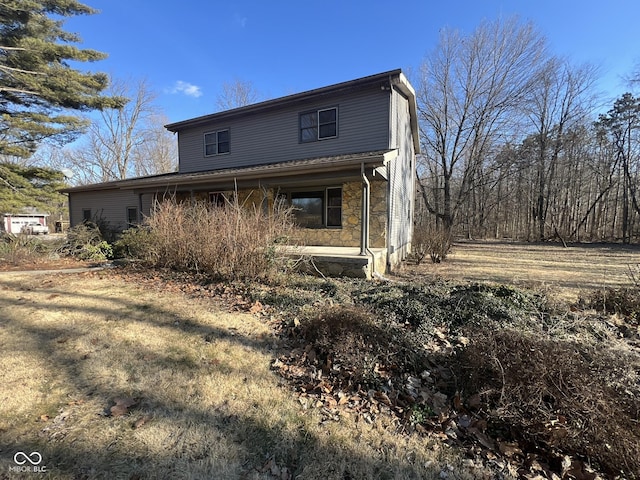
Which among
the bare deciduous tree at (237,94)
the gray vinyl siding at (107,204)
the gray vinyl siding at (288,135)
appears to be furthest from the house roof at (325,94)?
the bare deciduous tree at (237,94)

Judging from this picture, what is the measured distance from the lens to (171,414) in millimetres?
2465

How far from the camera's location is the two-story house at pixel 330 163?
27.6 feet

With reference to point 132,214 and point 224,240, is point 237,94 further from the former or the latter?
point 224,240

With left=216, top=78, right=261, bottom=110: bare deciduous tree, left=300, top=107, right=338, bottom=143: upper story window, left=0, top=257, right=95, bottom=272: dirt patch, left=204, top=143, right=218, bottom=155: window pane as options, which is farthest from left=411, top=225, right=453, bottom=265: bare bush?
left=216, top=78, right=261, bottom=110: bare deciduous tree

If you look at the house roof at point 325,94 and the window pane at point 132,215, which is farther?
the window pane at point 132,215

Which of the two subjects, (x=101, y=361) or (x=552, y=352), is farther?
(x=101, y=361)

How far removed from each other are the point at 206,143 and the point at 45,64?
6.69 metres

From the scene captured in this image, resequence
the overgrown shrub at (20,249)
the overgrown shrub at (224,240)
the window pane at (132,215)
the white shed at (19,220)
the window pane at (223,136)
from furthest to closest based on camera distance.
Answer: the white shed at (19,220) → the window pane at (132,215) → the window pane at (223,136) → the overgrown shrub at (20,249) → the overgrown shrub at (224,240)

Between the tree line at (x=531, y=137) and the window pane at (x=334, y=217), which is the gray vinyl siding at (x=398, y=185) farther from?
the tree line at (x=531, y=137)

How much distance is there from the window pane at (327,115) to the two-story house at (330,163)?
0.11 ft

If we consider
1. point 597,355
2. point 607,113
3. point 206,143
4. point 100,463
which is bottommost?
point 100,463

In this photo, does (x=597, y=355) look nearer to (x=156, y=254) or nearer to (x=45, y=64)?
(x=156, y=254)

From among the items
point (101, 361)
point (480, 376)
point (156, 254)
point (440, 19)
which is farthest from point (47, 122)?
point (440, 19)

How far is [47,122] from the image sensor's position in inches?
475
